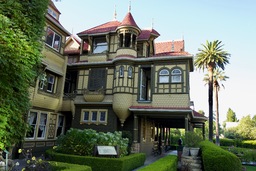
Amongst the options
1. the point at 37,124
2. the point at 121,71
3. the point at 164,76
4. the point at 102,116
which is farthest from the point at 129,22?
the point at 37,124

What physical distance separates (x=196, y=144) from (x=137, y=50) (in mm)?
11411

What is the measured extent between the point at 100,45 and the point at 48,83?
6.82 m

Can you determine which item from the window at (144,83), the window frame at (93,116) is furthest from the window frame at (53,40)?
the window at (144,83)

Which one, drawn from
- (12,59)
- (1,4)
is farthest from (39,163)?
(1,4)

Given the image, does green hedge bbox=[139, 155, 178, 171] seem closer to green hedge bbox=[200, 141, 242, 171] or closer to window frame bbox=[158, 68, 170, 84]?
green hedge bbox=[200, 141, 242, 171]

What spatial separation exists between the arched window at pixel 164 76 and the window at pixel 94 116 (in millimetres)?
6029

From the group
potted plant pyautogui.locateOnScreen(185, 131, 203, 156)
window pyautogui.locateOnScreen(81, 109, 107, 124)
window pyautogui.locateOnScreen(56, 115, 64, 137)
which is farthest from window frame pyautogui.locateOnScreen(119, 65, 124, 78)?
potted plant pyautogui.locateOnScreen(185, 131, 203, 156)

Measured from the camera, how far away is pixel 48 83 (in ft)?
61.6

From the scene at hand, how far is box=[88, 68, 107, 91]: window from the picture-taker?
20.8 metres

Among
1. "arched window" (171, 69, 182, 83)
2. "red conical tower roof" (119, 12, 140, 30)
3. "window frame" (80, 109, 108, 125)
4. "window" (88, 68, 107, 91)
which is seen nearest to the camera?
"arched window" (171, 69, 182, 83)

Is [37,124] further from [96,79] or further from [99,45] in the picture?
[99,45]

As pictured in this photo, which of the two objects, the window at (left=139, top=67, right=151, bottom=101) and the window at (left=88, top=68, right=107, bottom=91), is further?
the window at (left=88, top=68, right=107, bottom=91)

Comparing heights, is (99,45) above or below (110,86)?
above

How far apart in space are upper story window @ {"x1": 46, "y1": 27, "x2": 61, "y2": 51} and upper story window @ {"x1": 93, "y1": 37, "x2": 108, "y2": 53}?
4054 millimetres
